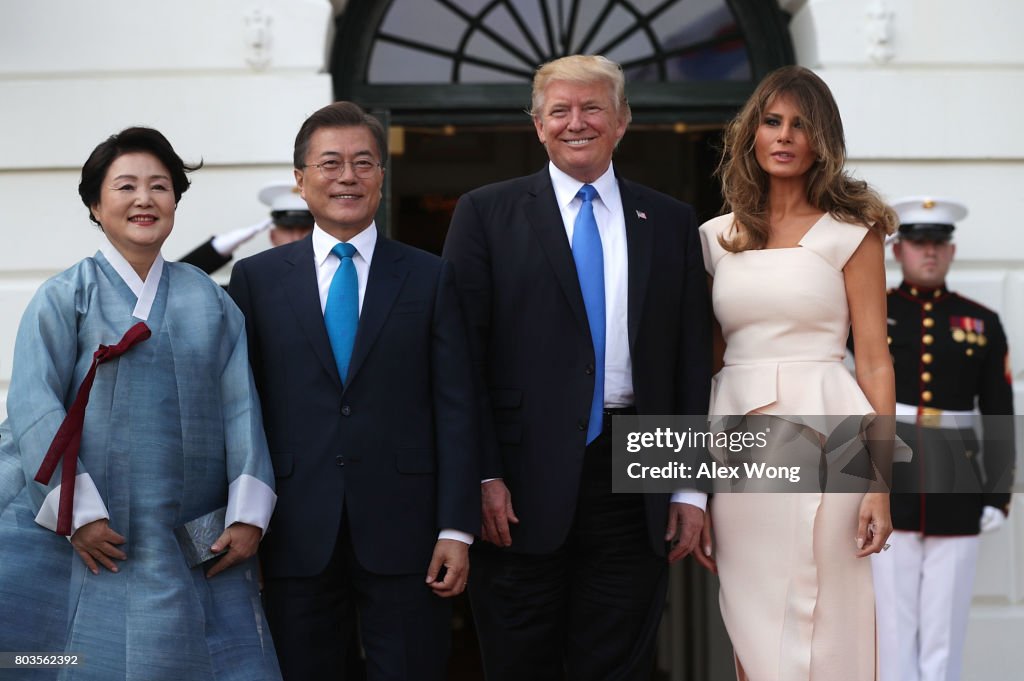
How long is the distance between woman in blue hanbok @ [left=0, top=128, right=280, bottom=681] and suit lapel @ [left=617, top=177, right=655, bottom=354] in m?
0.99

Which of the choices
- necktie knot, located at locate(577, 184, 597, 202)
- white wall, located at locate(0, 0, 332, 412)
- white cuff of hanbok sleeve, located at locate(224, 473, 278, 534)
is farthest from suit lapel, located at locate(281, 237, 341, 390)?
white wall, located at locate(0, 0, 332, 412)

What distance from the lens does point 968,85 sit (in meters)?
5.42

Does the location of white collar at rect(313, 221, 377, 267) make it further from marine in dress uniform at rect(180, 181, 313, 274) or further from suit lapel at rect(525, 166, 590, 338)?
marine in dress uniform at rect(180, 181, 313, 274)

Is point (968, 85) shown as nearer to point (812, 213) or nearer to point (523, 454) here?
point (812, 213)

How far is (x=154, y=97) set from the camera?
5.27m

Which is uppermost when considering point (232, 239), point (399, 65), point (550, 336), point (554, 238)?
point (399, 65)

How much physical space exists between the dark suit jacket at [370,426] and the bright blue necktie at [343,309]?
0.03m

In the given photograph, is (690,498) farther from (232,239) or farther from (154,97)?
(154,97)

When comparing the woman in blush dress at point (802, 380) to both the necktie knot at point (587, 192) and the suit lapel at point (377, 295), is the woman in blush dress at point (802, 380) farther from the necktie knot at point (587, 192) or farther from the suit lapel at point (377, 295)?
the suit lapel at point (377, 295)

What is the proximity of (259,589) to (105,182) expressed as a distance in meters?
1.02

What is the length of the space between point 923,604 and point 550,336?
97.5 inches

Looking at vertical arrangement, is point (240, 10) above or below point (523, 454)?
above

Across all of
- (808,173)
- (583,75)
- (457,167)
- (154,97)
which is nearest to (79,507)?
(583,75)

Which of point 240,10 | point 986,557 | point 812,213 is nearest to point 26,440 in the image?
point 812,213
